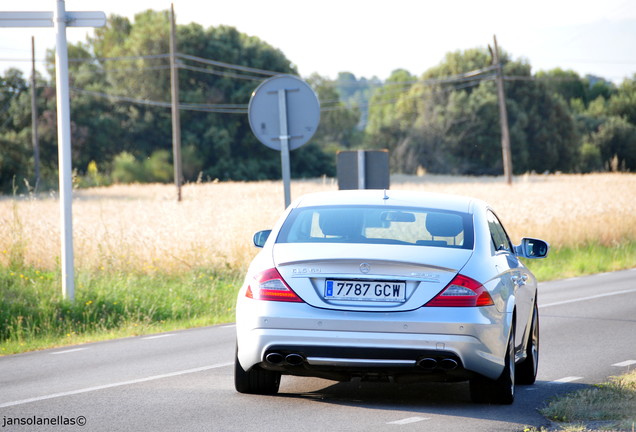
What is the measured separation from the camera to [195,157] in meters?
75.8

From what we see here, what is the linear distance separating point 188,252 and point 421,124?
76304 mm

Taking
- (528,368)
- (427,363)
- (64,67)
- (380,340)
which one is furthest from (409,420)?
(64,67)

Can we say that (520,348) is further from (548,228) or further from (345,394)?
(548,228)

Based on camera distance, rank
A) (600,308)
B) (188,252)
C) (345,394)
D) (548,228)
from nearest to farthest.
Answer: (345,394) < (600,308) < (188,252) < (548,228)

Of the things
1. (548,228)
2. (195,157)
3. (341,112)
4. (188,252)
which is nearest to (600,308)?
(188,252)

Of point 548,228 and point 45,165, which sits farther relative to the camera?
point 45,165

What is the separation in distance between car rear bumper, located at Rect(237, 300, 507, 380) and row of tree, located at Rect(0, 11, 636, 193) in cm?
5519

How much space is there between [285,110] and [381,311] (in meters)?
7.33

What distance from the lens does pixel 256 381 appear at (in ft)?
25.6

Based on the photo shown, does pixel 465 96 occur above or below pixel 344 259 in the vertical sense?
above

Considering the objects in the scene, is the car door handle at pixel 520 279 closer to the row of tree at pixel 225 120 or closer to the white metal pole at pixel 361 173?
the white metal pole at pixel 361 173

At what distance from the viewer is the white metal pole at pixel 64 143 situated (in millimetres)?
12898

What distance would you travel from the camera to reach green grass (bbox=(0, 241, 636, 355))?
12625mm

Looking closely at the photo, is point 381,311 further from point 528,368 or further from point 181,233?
point 181,233
